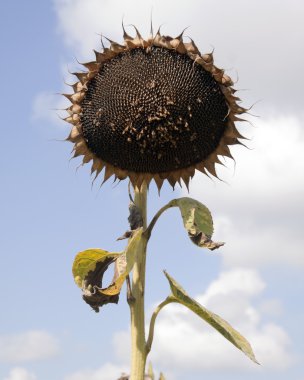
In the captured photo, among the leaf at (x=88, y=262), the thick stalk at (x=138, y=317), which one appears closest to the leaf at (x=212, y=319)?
the thick stalk at (x=138, y=317)

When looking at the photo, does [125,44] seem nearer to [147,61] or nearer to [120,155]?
[147,61]

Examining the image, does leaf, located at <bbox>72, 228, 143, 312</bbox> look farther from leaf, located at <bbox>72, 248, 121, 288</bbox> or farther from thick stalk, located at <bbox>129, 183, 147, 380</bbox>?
thick stalk, located at <bbox>129, 183, 147, 380</bbox>

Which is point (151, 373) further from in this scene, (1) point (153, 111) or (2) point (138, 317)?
(1) point (153, 111)

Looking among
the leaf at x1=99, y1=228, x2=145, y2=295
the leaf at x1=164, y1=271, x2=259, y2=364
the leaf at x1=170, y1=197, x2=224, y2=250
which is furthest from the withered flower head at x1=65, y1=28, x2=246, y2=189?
the leaf at x1=164, y1=271, x2=259, y2=364

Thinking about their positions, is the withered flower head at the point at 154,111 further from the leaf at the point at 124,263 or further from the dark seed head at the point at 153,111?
the leaf at the point at 124,263

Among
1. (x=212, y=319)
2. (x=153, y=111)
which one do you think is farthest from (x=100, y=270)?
(x=153, y=111)
